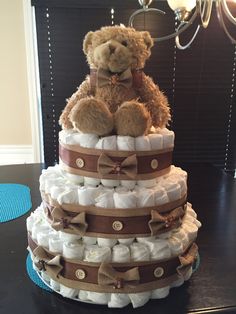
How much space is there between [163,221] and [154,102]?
32 cm

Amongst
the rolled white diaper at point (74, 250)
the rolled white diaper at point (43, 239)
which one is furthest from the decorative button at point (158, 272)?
the rolled white diaper at point (43, 239)

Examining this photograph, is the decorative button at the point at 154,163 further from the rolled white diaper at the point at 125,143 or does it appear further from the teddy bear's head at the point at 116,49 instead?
the teddy bear's head at the point at 116,49

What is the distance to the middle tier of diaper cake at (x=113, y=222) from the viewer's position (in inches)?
31.0

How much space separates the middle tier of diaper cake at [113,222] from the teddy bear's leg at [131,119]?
21 millimetres

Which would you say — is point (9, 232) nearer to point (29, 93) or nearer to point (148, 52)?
point (148, 52)

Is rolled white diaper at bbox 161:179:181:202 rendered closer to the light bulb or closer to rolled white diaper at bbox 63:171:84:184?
rolled white diaper at bbox 63:171:84:184

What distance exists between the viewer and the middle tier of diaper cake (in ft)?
2.58

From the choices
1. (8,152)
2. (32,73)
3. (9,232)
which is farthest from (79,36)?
(9,232)

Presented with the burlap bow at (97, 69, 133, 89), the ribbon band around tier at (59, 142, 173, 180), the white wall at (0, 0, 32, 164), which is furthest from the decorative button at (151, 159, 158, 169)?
the white wall at (0, 0, 32, 164)

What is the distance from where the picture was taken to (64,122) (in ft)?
2.95

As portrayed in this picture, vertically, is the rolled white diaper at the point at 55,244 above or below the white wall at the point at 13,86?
below

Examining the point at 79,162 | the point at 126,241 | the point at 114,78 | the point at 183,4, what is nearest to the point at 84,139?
the point at 79,162

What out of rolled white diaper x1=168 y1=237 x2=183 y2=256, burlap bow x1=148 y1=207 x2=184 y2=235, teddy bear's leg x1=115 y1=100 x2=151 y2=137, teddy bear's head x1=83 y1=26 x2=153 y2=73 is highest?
teddy bear's head x1=83 y1=26 x2=153 y2=73

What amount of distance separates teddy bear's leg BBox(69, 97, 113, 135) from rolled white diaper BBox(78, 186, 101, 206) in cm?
14
